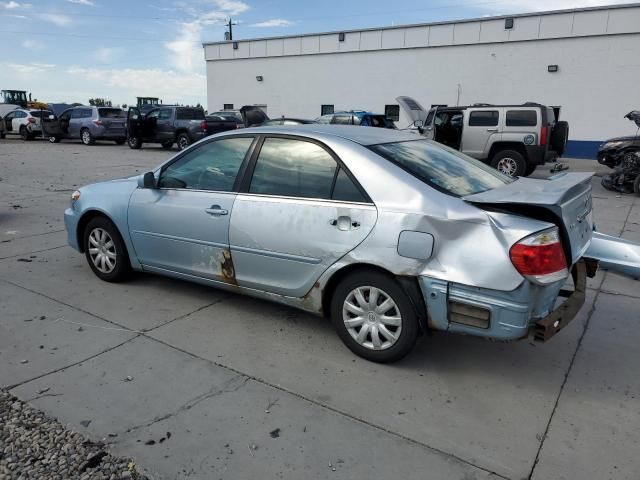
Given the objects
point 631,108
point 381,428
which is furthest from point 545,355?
point 631,108

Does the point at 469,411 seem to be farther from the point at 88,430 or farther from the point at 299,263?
the point at 88,430

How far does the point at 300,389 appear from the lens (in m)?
3.14

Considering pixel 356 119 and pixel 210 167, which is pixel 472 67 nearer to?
pixel 356 119

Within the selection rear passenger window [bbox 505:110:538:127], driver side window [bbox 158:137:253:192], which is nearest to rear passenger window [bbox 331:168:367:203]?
driver side window [bbox 158:137:253:192]

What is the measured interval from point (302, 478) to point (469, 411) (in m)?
1.12

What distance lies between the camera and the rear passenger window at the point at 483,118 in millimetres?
12781

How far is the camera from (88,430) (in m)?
2.71

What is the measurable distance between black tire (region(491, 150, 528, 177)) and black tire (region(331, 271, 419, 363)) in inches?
403

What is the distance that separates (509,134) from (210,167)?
33.7 feet

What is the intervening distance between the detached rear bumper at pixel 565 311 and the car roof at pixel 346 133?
5.23 ft

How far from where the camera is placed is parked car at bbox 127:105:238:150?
18.9 meters

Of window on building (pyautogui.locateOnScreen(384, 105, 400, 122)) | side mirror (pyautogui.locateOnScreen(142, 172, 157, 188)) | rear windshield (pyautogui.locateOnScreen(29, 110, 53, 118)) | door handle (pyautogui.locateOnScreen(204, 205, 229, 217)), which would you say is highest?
window on building (pyautogui.locateOnScreen(384, 105, 400, 122))

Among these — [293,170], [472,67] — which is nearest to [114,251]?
[293,170]

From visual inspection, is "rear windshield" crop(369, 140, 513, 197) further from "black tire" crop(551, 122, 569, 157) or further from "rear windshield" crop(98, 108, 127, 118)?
"rear windshield" crop(98, 108, 127, 118)
